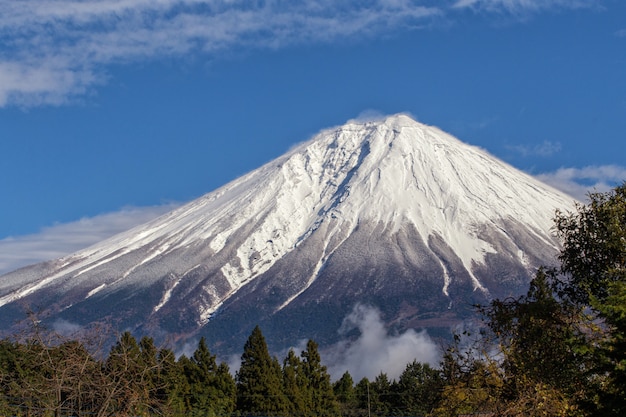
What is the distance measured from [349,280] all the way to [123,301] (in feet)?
125

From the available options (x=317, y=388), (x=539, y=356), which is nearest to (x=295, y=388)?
(x=317, y=388)

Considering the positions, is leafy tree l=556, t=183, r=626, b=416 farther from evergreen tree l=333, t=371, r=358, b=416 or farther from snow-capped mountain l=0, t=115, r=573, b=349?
snow-capped mountain l=0, t=115, r=573, b=349

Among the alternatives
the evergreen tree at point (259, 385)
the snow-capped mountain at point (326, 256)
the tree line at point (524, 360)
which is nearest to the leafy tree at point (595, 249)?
the tree line at point (524, 360)

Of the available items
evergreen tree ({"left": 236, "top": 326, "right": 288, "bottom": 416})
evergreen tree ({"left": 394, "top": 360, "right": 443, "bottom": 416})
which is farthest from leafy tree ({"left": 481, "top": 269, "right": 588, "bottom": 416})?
evergreen tree ({"left": 394, "top": 360, "right": 443, "bottom": 416})

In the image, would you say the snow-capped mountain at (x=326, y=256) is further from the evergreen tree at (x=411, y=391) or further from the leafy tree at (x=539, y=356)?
the leafy tree at (x=539, y=356)

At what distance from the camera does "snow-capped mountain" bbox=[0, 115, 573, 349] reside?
547 ft

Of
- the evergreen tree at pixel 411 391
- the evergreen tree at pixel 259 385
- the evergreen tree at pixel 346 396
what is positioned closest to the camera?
the evergreen tree at pixel 259 385

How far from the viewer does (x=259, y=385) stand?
4753cm

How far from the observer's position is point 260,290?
579 ft

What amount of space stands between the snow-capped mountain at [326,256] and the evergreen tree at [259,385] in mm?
112674

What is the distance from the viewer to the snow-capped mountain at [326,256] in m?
167

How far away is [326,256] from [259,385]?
12881 centimetres

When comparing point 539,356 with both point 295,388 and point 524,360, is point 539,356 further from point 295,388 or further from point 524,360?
point 295,388

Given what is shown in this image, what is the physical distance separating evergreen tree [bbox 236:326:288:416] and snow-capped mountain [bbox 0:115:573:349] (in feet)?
370
